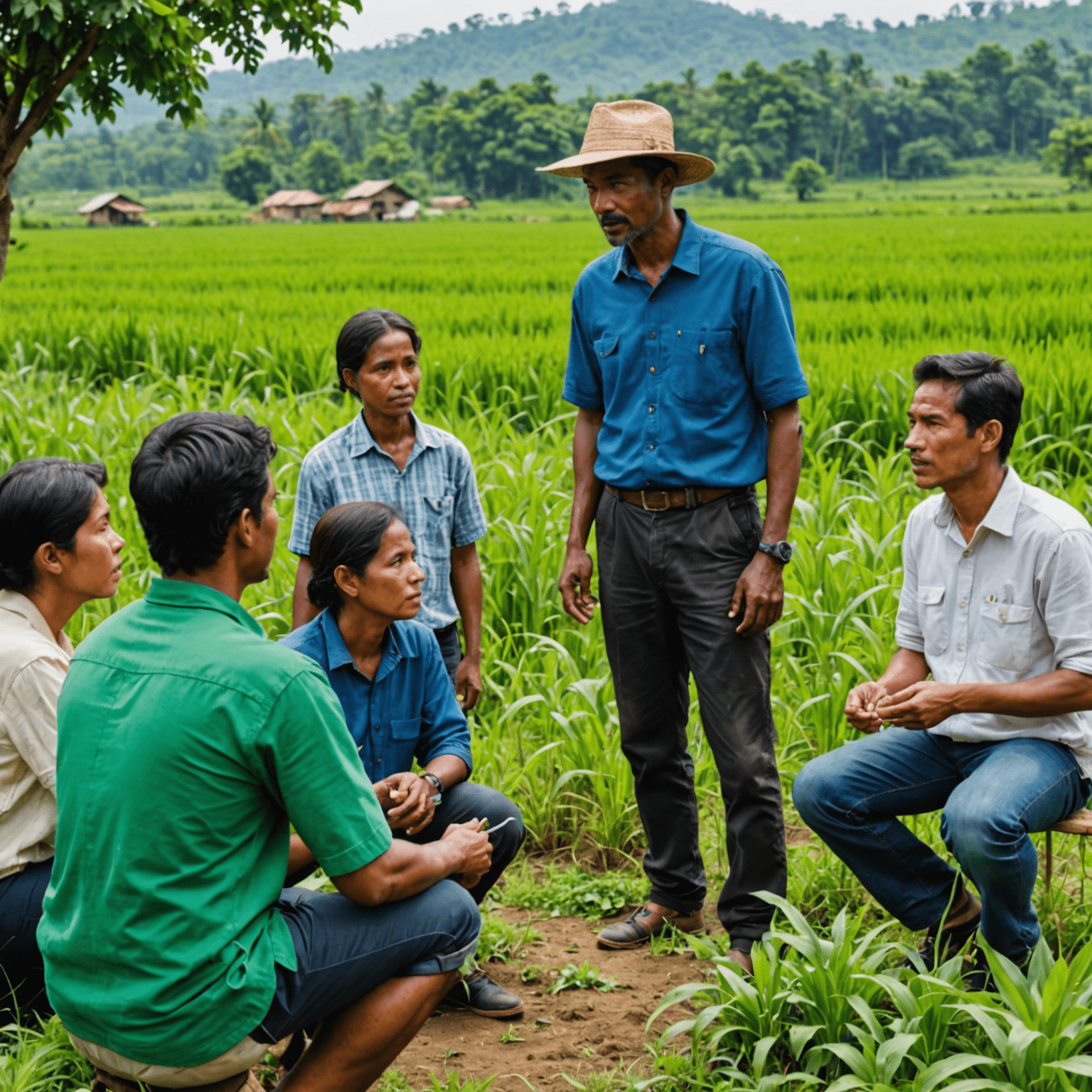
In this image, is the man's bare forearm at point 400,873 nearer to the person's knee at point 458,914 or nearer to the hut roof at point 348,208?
the person's knee at point 458,914

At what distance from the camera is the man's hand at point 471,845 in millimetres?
2191

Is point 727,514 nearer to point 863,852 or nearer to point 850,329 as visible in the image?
point 863,852

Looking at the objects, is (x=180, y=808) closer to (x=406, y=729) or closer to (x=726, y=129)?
(x=406, y=729)

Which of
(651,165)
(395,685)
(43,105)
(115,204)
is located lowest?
(395,685)

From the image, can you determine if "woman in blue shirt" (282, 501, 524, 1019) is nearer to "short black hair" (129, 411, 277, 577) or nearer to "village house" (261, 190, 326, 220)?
"short black hair" (129, 411, 277, 577)

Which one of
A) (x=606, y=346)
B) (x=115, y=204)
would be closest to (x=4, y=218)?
(x=606, y=346)

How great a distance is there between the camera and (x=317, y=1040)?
6.81ft

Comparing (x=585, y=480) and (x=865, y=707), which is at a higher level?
(x=585, y=480)

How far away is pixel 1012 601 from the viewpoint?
2.56 m

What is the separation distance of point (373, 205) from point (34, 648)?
68450mm

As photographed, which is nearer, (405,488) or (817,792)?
(817,792)

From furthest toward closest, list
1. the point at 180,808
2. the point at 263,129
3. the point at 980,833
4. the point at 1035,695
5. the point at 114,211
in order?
1. the point at 263,129
2. the point at 114,211
3. the point at 1035,695
4. the point at 980,833
5. the point at 180,808

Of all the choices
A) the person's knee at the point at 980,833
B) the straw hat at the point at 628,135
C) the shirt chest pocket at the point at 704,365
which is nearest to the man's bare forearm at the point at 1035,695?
the person's knee at the point at 980,833

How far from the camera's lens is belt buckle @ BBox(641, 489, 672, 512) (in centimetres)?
290
